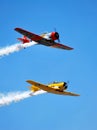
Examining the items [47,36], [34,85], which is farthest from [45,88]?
[47,36]

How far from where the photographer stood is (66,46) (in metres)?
106

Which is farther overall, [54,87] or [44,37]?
[54,87]

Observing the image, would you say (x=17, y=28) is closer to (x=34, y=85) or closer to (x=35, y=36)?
(x=35, y=36)

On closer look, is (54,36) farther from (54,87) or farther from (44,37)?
(54,87)

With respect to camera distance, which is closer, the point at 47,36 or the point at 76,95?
the point at 47,36

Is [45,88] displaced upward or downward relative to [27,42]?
downward

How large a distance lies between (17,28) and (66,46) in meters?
12.7

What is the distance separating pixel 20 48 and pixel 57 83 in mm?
8198

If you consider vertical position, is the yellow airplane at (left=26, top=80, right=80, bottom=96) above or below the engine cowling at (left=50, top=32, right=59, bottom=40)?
below

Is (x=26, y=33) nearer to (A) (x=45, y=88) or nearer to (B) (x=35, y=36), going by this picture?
(B) (x=35, y=36)

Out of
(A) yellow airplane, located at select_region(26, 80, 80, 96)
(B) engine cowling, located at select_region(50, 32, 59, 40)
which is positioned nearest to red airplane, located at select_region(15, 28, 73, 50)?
(B) engine cowling, located at select_region(50, 32, 59, 40)

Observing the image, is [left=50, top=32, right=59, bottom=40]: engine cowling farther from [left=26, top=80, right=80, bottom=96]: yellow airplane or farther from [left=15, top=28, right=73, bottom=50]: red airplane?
[left=26, top=80, right=80, bottom=96]: yellow airplane

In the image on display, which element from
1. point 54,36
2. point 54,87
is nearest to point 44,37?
point 54,36

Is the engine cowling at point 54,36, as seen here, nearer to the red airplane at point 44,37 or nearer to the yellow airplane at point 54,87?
the red airplane at point 44,37
